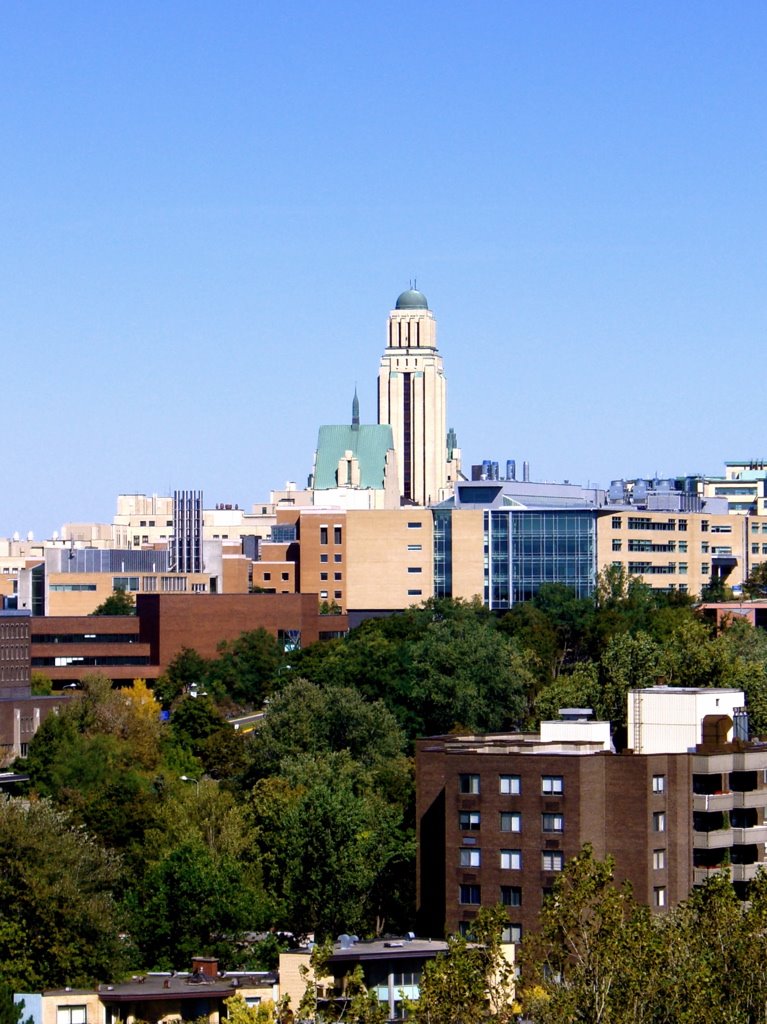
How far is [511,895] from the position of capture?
258ft

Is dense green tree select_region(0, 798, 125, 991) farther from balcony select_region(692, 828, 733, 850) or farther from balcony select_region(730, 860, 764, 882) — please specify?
balcony select_region(730, 860, 764, 882)

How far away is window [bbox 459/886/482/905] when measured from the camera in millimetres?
79188

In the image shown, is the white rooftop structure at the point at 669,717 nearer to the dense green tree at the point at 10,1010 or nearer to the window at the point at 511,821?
the window at the point at 511,821

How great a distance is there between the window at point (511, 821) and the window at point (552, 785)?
126 centimetres

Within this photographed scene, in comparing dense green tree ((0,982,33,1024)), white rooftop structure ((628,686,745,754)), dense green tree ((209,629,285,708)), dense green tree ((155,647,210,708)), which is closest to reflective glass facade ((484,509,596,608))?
dense green tree ((209,629,285,708))

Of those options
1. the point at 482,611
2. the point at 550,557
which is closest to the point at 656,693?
the point at 482,611

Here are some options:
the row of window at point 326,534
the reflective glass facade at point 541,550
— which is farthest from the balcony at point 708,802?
the row of window at point 326,534

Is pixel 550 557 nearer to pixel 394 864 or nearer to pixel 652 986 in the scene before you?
pixel 394 864

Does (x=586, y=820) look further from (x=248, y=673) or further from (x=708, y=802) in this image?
(x=248, y=673)

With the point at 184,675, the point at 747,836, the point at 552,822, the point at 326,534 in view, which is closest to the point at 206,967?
the point at 552,822

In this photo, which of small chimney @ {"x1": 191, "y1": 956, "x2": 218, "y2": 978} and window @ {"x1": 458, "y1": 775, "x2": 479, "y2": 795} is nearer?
small chimney @ {"x1": 191, "y1": 956, "x2": 218, "y2": 978}

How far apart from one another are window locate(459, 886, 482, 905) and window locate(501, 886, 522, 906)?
2.68 ft

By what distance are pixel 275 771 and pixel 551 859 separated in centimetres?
3466

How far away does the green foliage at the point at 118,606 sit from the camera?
189750 mm
